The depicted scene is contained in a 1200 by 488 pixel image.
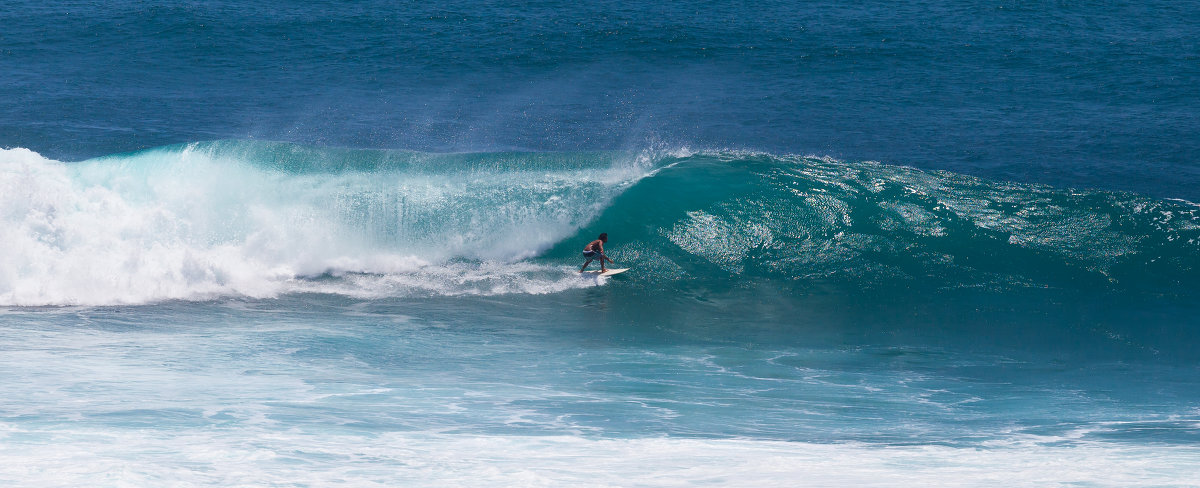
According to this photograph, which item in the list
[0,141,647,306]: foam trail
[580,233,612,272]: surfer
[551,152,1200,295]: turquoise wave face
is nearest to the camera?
[0,141,647,306]: foam trail

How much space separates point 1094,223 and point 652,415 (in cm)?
1023

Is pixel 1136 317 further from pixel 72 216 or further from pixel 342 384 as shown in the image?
pixel 72 216

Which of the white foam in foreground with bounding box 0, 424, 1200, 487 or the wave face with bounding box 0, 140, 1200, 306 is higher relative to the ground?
the wave face with bounding box 0, 140, 1200, 306

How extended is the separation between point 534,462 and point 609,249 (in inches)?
335

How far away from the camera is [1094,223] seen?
1645cm

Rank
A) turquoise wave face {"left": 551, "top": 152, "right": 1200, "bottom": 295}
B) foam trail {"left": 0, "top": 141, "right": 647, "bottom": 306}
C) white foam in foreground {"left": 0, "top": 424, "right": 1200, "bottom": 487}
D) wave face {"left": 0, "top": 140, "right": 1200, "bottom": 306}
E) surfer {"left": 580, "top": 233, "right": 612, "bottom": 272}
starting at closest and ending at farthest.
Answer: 1. white foam in foreground {"left": 0, "top": 424, "right": 1200, "bottom": 487}
2. foam trail {"left": 0, "top": 141, "right": 647, "bottom": 306}
3. wave face {"left": 0, "top": 140, "right": 1200, "bottom": 306}
4. turquoise wave face {"left": 551, "top": 152, "right": 1200, "bottom": 295}
5. surfer {"left": 580, "top": 233, "right": 612, "bottom": 272}

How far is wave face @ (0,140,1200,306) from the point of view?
15.1m

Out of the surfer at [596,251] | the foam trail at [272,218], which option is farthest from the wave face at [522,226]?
the surfer at [596,251]

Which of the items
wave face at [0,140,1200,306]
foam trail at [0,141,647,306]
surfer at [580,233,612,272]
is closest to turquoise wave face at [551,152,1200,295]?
wave face at [0,140,1200,306]

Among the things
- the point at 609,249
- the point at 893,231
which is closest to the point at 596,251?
the point at 609,249

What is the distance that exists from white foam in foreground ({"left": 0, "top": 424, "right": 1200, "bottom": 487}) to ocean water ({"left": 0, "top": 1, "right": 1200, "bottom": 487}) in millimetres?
45

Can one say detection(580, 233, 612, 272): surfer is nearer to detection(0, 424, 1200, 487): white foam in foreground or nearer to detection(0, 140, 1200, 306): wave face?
detection(0, 140, 1200, 306): wave face

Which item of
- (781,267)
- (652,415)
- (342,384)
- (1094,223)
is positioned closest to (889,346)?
(781,267)

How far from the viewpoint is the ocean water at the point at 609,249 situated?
898 centimetres
